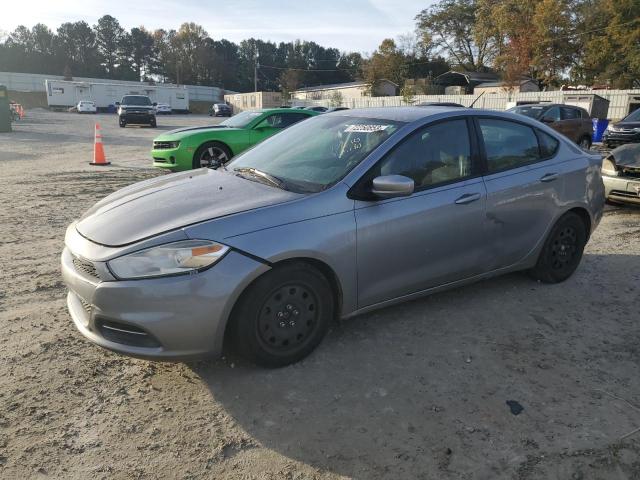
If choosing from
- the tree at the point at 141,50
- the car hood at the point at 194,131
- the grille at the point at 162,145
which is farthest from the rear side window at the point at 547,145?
the tree at the point at 141,50

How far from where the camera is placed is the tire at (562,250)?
4477 millimetres

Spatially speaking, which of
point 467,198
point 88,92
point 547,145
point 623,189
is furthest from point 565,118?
point 88,92

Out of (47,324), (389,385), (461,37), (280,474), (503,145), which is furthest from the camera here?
(461,37)

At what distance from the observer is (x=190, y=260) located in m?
2.74

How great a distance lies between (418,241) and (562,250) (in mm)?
1884

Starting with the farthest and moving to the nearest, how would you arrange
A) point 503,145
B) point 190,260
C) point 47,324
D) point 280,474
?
1. point 503,145
2. point 47,324
3. point 190,260
4. point 280,474

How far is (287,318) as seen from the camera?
3.07 metres

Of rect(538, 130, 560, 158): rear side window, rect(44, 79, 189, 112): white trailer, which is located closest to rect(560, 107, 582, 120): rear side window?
rect(538, 130, 560, 158): rear side window

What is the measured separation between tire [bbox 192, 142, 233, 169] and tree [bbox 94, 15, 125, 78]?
368 feet

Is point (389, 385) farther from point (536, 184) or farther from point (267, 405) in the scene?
point (536, 184)

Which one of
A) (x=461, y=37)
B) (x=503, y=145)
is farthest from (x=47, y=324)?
(x=461, y=37)

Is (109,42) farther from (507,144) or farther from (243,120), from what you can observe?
(507,144)

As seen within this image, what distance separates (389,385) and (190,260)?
1.36 m

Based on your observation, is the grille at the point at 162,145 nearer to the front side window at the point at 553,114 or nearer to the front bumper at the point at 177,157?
the front bumper at the point at 177,157
